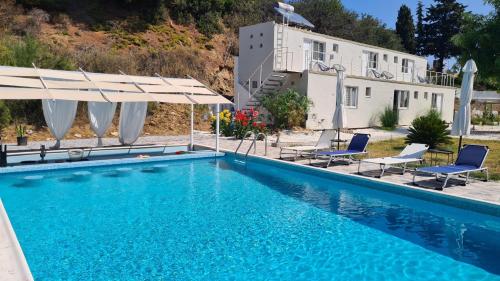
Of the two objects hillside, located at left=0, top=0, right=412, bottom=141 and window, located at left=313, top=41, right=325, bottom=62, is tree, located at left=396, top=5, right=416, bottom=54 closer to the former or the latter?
hillside, located at left=0, top=0, right=412, bottom=141

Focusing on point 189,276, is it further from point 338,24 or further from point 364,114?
point 338,24

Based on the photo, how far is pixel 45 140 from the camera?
1606 cm

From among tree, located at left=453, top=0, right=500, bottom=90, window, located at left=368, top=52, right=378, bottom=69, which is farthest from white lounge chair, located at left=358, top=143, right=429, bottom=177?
window, located at left=368, top=52, right=378, bottom=69

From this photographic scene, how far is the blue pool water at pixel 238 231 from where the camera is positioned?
5.33 metres

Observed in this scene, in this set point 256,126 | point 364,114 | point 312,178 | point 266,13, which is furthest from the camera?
point 266,13

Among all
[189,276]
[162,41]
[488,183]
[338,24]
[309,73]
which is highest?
[338,24]

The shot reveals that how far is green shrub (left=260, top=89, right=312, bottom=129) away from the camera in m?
21.0

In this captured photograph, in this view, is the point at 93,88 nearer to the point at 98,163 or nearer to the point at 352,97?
the point at 98,163

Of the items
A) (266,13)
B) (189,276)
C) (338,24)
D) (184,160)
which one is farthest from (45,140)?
(338,24)

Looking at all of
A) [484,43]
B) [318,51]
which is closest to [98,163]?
[318,51]

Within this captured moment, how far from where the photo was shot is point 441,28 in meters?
56.2

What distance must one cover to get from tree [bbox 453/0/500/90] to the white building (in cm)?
465

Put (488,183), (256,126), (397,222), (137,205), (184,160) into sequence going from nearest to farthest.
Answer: (397,222) → (137,205) → (488,183) → (184,160) → (256,126)

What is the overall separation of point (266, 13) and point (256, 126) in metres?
26.3
